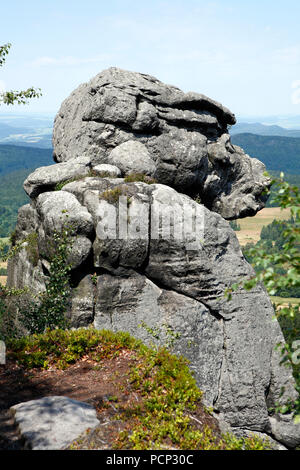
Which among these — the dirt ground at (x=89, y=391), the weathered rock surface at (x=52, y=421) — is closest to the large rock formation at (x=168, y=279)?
the dirt ground at (x=89, y=391)

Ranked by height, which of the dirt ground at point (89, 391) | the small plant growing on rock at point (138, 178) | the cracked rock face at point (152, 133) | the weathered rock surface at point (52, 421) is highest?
the cracked rock face at point (152, 133)

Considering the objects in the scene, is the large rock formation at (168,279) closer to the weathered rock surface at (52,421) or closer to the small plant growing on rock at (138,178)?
the small plant growing on rock at (138,178)

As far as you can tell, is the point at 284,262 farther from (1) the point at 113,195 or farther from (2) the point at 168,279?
(1) the point at 113,195

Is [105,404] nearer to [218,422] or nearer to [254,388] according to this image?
[218,422]

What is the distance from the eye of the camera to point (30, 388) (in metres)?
11.8

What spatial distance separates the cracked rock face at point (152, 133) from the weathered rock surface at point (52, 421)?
50.5 feet

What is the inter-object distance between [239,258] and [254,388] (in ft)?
21.2

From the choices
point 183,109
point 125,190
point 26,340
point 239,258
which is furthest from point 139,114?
point 26,340

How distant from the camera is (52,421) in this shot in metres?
9.52

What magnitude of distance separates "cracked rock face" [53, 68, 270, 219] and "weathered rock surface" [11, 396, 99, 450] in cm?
1538

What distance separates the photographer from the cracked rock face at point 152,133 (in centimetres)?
2552

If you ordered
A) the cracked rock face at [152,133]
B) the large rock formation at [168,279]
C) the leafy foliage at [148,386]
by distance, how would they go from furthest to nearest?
the cracked rock face at [152,133]
the large rock formation at [168,279]
the leafy foliage at [148,386]

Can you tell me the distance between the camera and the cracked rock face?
25516 mm

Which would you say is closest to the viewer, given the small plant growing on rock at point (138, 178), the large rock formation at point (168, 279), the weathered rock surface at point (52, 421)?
the weathered rock surface at point (52, 421)
